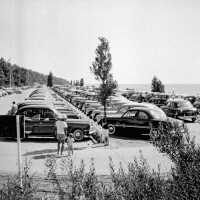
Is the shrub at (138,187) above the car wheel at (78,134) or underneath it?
above

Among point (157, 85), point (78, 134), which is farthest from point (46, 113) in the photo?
point (157, 85)

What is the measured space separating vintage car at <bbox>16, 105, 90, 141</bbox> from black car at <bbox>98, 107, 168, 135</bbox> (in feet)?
6.88

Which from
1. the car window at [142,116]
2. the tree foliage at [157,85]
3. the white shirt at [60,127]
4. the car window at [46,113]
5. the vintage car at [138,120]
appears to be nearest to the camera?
the white shirt at [60,127]

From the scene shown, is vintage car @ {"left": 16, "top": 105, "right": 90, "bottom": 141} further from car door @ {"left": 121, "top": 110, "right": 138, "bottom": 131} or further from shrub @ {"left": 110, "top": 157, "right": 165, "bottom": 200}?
shrub @ {"left": 110, "top": 157, "right": 165, "bottom": 200}

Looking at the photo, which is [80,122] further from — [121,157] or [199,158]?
[199,158]

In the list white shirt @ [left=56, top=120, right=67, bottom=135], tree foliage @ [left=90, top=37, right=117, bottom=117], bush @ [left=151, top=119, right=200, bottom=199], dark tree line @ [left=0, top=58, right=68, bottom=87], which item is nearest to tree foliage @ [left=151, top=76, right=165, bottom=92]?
dark tree line @ [left=0, top=58, right=68, bottom=87]

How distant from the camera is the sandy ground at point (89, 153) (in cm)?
1049

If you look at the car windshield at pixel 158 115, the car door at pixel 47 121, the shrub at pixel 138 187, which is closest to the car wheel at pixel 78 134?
the car door at pixel 47 121

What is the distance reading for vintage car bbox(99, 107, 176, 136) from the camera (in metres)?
15.8

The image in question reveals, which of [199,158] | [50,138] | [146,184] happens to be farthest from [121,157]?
[146,184]

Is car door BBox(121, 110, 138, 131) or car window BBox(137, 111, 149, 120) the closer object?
car window BBox(137, 111, 149, 120)

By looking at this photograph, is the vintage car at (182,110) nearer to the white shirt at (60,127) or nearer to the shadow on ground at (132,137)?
the shadow on ground at (132,137)

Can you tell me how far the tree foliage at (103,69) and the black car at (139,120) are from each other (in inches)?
107

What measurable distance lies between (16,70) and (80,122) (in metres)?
91.0
